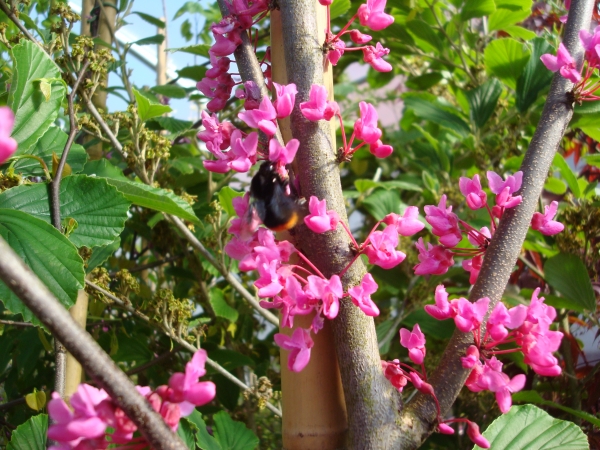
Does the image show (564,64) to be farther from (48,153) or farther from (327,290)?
(48,153)

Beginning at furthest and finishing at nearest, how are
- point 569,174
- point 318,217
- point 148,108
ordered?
point 569,174 < point 148,108 < point 318,217

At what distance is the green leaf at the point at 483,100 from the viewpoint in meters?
0.87

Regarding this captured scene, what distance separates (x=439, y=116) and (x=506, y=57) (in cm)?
13

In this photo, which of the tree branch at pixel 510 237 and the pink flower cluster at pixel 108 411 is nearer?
the pink flower cluster at pixel 108 411

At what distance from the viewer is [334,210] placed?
1.29ft

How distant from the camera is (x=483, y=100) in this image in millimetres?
880

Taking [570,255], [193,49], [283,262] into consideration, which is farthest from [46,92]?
[570,255]

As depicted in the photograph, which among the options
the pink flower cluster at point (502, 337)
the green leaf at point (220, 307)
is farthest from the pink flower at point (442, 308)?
the green leaf at point (220, 307)

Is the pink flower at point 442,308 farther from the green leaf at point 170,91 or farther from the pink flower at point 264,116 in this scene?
the green leaf at point 170,91

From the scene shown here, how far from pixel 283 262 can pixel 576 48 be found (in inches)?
11.8

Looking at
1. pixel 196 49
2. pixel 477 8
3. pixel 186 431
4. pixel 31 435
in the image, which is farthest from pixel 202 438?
pixel 477 8

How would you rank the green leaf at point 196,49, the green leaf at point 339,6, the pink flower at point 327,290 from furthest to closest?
the green leaf at point 196,49 < the green leaf at point 339,6 < the pink flower at point 327,290

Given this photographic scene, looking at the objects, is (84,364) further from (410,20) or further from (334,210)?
(410,20)

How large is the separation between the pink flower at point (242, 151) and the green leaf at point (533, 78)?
1.79ft
